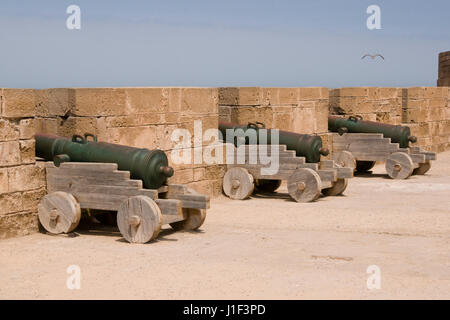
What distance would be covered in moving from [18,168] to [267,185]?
418cm

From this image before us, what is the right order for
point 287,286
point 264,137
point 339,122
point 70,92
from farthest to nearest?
point 339,122 < point 264,137 < point 70,92 < point 287,286

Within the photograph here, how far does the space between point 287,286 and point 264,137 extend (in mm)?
4918

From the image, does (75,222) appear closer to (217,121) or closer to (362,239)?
(362,239)

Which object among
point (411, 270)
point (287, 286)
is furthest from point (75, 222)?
point (411, 270)

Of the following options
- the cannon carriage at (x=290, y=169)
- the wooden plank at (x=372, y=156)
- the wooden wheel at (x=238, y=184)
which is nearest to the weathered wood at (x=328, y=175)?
the cannon carriage at (x=290, y=169)

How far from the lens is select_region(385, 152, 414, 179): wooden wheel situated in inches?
453

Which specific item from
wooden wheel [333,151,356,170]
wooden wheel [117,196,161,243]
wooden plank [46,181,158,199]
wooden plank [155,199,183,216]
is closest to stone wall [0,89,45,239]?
wooden plank [46,181,158,199]

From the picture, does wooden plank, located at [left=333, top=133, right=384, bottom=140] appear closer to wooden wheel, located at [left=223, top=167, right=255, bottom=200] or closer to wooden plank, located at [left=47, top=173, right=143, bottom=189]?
wooden wheel, located at [left=223, top=167, right=255, bottom=200]

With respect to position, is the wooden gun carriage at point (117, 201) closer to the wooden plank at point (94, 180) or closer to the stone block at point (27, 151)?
the wooden plank at point (94, 180)

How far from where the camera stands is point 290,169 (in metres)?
9.30

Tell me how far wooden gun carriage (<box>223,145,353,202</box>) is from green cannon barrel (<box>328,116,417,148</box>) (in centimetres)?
272

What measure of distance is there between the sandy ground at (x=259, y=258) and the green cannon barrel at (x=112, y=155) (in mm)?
609

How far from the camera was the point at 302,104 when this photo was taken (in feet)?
38.4

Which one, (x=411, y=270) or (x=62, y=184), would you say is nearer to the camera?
(x=411, y=270)
